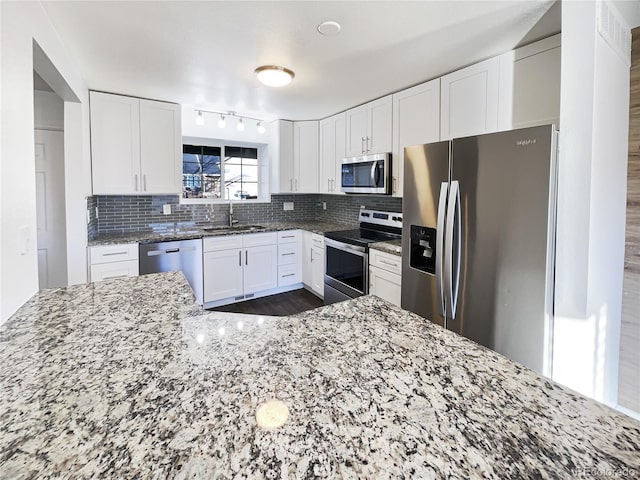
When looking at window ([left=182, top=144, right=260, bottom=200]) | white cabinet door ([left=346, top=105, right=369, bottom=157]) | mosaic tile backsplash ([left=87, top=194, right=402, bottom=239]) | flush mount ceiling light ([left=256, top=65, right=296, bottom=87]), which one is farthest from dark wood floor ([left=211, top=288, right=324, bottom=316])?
flush mount ceiling light ([left=256, top=65, right=296, bottom=87])

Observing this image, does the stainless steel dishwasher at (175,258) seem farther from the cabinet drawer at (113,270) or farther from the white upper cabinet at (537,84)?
the white upper cabinet at (537,84)

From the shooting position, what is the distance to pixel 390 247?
2.82m

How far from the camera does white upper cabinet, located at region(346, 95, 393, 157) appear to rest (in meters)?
3.23

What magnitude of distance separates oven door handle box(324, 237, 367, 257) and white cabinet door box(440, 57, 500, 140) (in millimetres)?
1199

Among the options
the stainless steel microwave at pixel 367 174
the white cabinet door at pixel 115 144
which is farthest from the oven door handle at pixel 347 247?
the white cabinet door at pixel 115 144

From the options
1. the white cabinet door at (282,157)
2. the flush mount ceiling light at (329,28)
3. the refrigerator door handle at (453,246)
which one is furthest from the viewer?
the white cabinet door at (282,157)

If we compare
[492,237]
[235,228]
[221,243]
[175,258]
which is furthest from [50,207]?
[492,237]

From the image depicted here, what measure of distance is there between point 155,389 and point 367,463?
482 mm

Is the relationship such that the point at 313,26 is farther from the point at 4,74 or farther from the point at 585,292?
the point at 585,292

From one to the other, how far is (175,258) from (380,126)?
2514mm

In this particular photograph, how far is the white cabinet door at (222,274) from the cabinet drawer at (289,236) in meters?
0.55

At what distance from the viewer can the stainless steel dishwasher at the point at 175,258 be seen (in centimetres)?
320

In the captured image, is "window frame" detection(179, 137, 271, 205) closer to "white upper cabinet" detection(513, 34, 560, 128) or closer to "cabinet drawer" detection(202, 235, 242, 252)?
"cabinet drawer" detection(202, 235, 242, 252)

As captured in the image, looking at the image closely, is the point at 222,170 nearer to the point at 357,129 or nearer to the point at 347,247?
the point at 357,129
